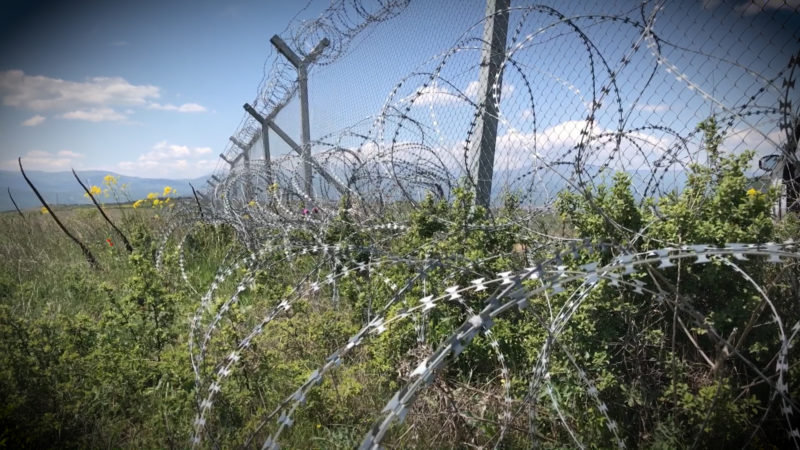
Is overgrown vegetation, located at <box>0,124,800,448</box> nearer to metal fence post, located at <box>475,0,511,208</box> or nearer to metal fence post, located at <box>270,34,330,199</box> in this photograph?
metal fence post, located at <box>475,0,511,208</box>

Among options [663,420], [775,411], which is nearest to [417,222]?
[663,420]

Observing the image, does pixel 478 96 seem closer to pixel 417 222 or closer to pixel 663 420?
pixel 417 222

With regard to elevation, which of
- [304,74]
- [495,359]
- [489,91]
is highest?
[304,74]

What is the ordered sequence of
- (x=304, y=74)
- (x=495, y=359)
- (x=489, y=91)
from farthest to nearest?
(x=304, y=74)
(x=489, y=91)
(x=495, y=359)

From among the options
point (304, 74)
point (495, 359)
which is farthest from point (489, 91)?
point (304, 74)

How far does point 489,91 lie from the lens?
13.7 ft

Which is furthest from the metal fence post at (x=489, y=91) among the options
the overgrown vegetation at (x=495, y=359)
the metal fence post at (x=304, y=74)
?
the metal fence post at (x=304, y=74)

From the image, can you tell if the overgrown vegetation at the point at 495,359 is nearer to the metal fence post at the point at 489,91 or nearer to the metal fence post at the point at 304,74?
the metal fence post at the point at 489,91

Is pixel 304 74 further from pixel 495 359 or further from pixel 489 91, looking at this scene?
pixel 495 359

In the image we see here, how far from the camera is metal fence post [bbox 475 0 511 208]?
160 inches

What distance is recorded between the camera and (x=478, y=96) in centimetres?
431

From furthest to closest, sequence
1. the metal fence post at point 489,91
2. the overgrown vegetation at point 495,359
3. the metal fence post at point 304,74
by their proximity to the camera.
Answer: the metal fence post at point 304,74, the metal fence post at point 489,91, the overgrown vegetation at point 495,359

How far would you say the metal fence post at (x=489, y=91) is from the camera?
406 centimetres

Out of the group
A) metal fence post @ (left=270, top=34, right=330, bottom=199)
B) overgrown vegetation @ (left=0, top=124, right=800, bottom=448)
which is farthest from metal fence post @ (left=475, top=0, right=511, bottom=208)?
metal fence post @ (left=270, top=34, right=330, bottom=199)
